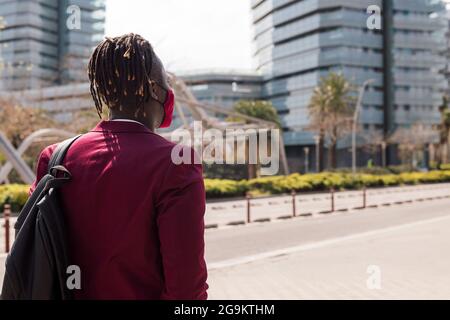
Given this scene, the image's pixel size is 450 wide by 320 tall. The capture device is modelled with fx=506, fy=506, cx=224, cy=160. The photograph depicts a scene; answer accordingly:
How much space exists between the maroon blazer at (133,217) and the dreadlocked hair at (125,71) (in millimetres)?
112

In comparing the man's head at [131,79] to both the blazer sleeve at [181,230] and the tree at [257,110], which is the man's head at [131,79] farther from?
the tree at [257,110]

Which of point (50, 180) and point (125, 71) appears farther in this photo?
point (125, 71)

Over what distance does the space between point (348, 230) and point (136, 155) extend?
1185cm

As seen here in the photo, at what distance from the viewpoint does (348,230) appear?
1277cm

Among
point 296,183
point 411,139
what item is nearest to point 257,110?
point 411,139

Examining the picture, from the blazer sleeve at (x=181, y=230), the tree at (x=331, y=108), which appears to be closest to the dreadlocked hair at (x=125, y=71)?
the blazer sleeve at (x=181, y=230)

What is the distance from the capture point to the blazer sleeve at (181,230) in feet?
4.92

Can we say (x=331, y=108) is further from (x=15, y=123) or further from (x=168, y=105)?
(x=168, y=105)

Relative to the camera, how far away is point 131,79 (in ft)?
5.57

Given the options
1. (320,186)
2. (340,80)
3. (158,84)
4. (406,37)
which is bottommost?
(320,186)

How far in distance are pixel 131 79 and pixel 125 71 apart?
3 cm

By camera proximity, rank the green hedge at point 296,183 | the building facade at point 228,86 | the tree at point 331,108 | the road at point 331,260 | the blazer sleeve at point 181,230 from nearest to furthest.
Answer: the blazer sleeve at point 181,230 < the road at point 331,260 < the green hedge at point 296,183 < the tree at point 331,108 < the building facade at point 228,86
